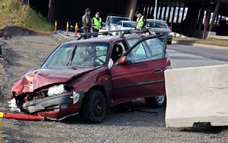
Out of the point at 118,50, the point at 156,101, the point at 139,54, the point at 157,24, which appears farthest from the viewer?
the point at 157,24

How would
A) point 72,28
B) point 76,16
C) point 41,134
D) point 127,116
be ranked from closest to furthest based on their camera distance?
point 41,134 < point 127,116 < point 72,28 < point 76,16

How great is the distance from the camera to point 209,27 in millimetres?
51906

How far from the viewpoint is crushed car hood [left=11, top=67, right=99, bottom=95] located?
25.9 feet

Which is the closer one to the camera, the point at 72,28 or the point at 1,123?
the point at 1,123

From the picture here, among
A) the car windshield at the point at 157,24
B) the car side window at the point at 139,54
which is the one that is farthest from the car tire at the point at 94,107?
the car windshield at the point at 157,24

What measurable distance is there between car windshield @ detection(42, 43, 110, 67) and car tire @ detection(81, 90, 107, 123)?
0.83 m

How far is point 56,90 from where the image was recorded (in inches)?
308

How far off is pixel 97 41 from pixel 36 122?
6.93 ft

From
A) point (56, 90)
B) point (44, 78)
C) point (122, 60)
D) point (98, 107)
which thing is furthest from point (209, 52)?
point (56, 90)

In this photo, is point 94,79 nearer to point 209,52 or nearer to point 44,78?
point 44,78

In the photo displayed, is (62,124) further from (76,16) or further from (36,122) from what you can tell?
(76,16)

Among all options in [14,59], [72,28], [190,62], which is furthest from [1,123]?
[72,28]

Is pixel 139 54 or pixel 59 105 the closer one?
pixel 59 105

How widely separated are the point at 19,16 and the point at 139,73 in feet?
123
